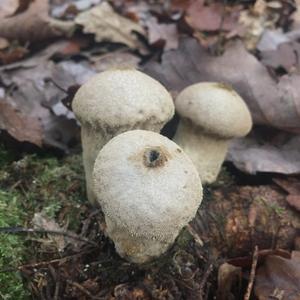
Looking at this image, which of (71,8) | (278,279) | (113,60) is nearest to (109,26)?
(113,60)

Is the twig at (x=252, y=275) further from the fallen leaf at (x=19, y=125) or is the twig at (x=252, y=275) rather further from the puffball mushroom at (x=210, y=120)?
the fallen leaf at (x=19, y=125)

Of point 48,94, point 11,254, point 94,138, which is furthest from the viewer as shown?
point 48,94

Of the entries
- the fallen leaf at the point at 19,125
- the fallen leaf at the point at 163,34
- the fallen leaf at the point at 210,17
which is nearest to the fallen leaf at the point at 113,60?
the fallen leaf at the point at 163,34

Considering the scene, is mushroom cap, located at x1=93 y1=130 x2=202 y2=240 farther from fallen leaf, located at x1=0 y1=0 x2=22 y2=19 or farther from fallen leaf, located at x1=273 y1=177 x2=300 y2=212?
fallen leaf, located at x1=0 y1=0 x2=22 y2=19

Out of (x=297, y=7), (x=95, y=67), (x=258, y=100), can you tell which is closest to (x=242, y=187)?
(x=258, y=100)

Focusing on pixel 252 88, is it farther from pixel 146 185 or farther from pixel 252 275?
pixel 146 185

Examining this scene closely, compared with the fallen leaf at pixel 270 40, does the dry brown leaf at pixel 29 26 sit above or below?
below
